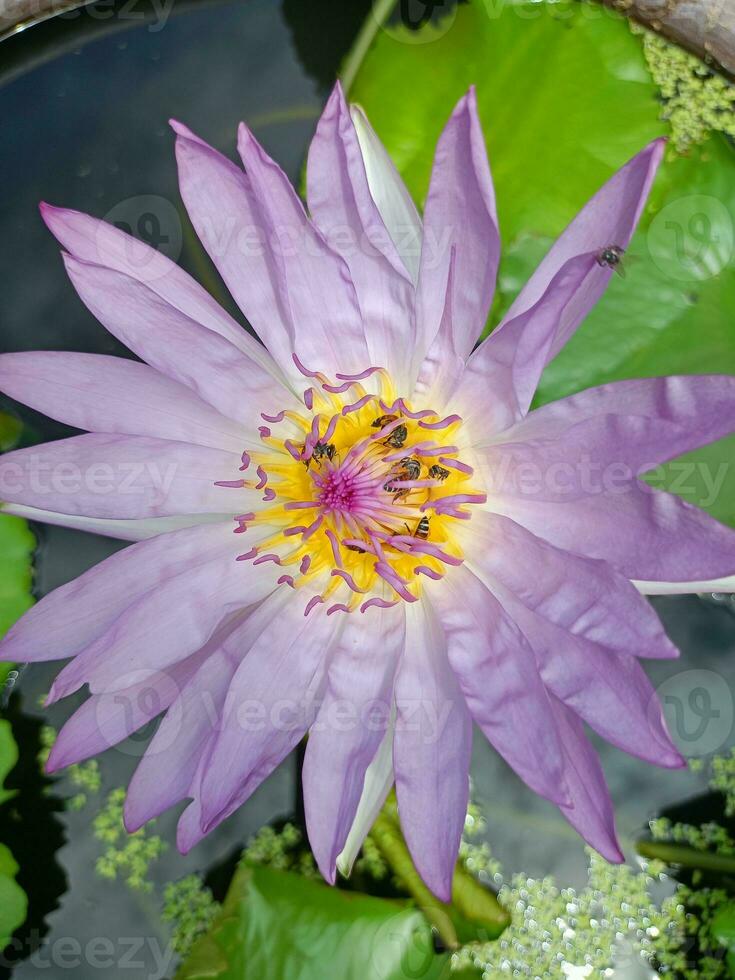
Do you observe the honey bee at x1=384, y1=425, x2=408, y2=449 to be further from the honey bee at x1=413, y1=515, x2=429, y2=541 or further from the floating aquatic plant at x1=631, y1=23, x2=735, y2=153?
the floating aquatic plant at x1=631, y1=23, x2=735, y2=153

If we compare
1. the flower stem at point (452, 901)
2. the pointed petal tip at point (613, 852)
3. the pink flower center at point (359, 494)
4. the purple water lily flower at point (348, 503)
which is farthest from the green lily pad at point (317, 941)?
the pink flower center at point (359, 494)

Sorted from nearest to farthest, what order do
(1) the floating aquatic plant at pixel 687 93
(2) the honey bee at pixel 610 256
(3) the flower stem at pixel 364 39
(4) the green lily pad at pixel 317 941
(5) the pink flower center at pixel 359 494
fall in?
(2) the honey bee at pixel 610 256
(5) the pink flower center at pixel 359 494
(4) the green lily pad at pixel 317 941
(1) the floating aquatic plant at pixel 687 93
(3) the flower stem at pixel 364 39

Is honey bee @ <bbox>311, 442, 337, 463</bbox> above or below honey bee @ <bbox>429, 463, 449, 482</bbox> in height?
above

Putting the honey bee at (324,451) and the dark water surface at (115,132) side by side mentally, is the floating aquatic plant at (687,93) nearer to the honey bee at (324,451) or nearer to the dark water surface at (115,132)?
the dark water surface at (115,132)

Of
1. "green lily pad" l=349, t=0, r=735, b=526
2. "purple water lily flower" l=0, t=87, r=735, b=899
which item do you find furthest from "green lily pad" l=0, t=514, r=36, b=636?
"green lily pad" l=349, t=0, r=735, b=526

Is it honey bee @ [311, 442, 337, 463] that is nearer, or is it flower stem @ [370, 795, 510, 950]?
honey bee @ [311, 442, 337, 463]

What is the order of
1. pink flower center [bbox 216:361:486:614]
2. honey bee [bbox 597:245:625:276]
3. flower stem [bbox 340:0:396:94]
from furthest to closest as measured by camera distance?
1. flower stem [bbox 340:0:396:94]
2. pink flower center [bbox 216:361:486:614]
3. honey bee [bbox 597:245:625:276]

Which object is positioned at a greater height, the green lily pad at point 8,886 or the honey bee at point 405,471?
the honey bee at point 405,471
